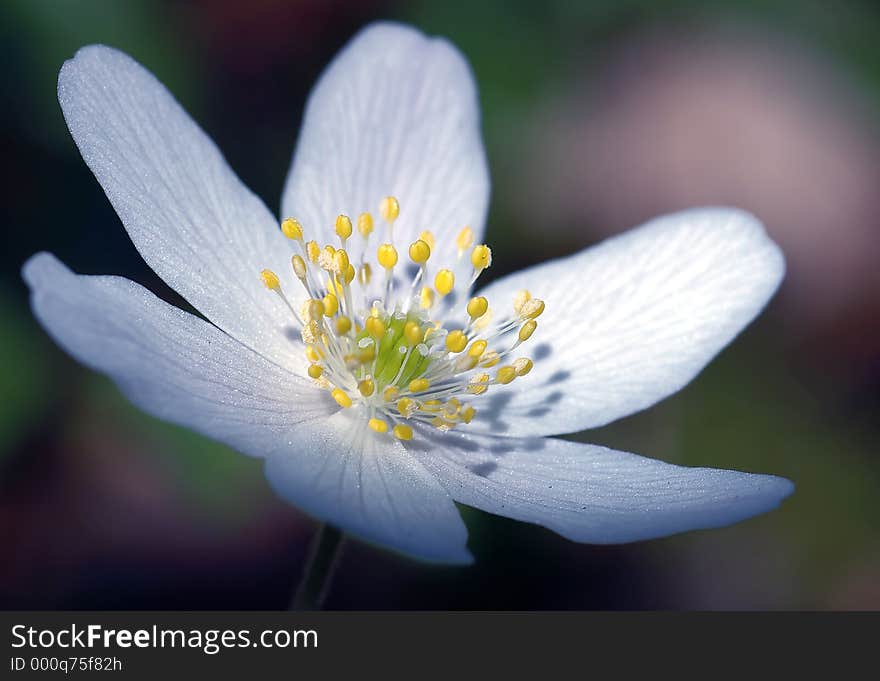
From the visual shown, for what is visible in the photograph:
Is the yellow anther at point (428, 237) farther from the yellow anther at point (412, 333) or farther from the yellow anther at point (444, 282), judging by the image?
the yellow anther at point (412, 333)

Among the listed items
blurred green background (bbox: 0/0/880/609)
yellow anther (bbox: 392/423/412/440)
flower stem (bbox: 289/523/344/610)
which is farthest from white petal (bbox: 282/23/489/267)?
blurred green background (bbox: 0/0/880/609)

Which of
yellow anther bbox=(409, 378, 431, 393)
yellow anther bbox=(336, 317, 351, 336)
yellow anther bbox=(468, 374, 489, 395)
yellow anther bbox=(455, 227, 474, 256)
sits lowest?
yellow anther bbox=(409, 378, 431, 393)

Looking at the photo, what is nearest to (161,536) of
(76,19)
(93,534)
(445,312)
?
(93,534)

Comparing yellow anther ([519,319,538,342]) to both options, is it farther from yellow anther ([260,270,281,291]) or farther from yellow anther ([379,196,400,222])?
yellow anther ([260,270,281,291])

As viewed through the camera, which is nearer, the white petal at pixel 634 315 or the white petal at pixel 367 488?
the white petal at pixel 367 488

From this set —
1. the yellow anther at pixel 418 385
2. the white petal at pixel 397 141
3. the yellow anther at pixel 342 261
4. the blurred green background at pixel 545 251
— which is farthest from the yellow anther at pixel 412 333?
the blurred green background at pixel 545 251

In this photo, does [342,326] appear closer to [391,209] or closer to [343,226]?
[343,226]

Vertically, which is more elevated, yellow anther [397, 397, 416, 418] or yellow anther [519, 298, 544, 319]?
yellow anther [519, 298, 544, 319]
